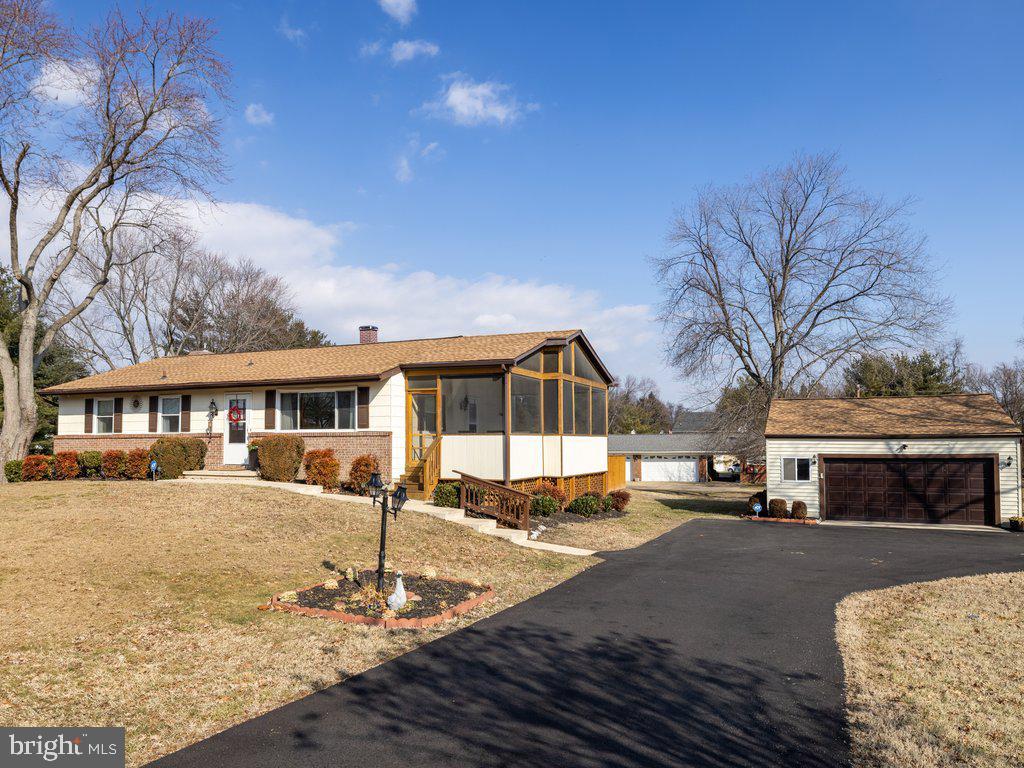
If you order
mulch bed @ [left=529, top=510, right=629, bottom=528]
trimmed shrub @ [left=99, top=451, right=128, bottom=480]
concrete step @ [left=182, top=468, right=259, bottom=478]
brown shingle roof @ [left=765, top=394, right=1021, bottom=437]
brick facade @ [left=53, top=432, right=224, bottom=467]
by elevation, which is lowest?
mulch bed @ [left=529, top=510, right=629, bottom=528]

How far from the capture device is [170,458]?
20.8 metres

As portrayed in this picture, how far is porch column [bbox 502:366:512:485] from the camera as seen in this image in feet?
63.9

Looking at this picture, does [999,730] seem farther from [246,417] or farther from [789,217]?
[789,217]

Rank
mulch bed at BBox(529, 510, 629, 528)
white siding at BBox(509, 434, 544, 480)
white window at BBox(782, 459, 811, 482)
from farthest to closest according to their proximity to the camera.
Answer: white window at BBox(782, 459, 811, 482) → white siding at BBox(509, 434, 544, 480) → mulch bed at BBox(529, 510, 629, 528)

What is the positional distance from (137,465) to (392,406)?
8.26 meters

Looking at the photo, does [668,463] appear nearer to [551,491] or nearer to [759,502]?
[759,502]

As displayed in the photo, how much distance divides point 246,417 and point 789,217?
30.0 metres

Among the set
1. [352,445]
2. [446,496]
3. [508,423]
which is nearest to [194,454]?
[352,445]

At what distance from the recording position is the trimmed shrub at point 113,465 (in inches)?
835

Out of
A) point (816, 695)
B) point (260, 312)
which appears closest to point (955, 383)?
point (260, 312)

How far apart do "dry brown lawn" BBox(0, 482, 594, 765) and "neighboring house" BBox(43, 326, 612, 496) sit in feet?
15.0

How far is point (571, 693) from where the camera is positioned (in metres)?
6.71

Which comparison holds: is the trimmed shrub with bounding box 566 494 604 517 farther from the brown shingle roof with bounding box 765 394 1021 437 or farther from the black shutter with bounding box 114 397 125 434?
the black shutter with bounding box 114 397 125 434

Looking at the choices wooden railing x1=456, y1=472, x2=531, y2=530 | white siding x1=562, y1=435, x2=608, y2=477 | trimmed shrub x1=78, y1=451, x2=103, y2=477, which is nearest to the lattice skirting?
white siding x1=562, y1=435, x2=608, y2=477
